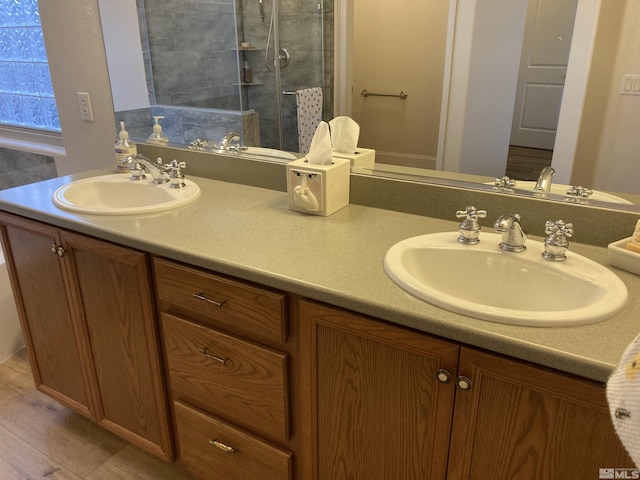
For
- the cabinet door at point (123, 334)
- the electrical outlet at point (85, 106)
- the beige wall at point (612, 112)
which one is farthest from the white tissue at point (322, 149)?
the electrical outlet at point (85, 106)

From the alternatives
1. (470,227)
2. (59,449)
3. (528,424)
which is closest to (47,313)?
(59,449)

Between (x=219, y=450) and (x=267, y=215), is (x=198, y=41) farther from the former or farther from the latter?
(x=219, y=450)

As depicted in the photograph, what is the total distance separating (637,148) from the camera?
1.22 metres

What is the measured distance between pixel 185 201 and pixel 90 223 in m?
0.29

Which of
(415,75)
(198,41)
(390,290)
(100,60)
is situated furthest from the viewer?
(100,60)

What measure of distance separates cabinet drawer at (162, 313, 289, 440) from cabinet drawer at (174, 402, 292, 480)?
0.04 meters

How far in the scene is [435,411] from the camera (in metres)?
1.00

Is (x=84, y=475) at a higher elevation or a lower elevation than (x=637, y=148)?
lower

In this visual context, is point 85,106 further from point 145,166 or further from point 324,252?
point 324,252

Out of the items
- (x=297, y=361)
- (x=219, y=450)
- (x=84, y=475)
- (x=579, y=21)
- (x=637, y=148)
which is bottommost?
(x=84, y=475)

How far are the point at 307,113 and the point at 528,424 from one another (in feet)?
3.92

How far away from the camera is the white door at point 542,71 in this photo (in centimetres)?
121

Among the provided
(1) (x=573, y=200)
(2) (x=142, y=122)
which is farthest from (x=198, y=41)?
(1) (x=573, y=200)

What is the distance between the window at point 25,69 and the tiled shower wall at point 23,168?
188 mm
